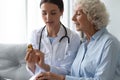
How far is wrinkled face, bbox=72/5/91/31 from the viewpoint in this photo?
1617mm

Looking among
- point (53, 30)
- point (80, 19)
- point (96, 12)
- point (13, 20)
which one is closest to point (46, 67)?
point (53, 30)

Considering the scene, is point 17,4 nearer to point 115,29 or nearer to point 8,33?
point 8,33

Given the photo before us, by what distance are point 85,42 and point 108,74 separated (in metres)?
0.34

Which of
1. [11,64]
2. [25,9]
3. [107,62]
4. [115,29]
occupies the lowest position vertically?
[11,64]

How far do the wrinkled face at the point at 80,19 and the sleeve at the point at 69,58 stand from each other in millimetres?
164

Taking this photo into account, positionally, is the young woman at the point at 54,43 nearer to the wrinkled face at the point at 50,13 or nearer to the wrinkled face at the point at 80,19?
the wrinkled face at the point at 50,13

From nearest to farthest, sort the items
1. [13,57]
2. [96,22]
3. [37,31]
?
[96,22] < [37,31] < [13,57]

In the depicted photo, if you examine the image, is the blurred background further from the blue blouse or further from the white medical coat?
the blue blouse

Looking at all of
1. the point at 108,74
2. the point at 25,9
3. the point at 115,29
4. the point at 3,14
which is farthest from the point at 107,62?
the point at 3,14

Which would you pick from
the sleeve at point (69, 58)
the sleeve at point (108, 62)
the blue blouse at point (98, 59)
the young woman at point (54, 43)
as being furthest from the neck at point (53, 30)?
the sleeve at point (108, 62)

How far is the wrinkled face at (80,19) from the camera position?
1.62 meters

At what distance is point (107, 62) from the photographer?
1.46m

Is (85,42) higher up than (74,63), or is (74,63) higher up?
(85,42)

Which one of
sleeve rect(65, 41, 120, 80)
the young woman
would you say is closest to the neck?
the young woman
